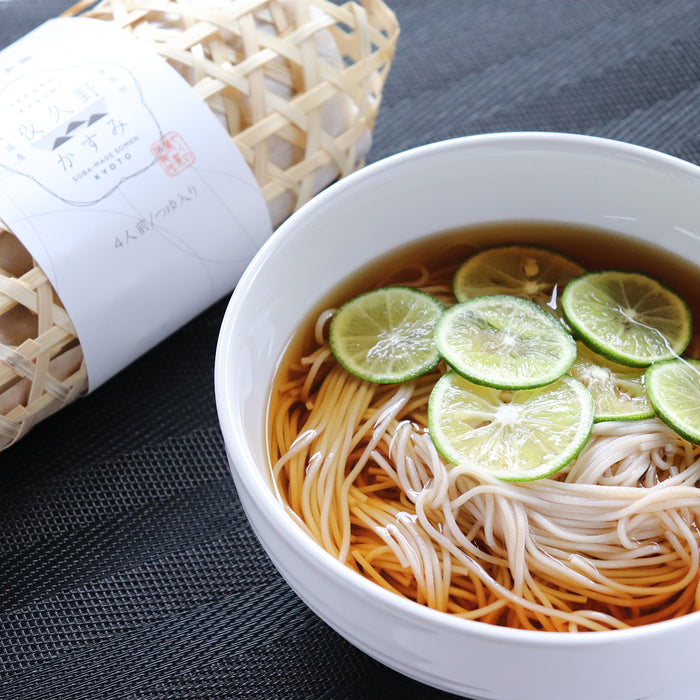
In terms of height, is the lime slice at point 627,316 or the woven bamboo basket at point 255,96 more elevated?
the woven bamboo basket at point 255,96

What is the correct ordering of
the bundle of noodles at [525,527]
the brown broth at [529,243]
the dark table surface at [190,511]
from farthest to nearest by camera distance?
the brown broth at [529,243] → the dark table surface at [190,511] → the bundle of noodles at [525,527]

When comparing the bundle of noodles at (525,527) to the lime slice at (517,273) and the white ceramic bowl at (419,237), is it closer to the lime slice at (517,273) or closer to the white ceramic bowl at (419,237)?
the white ceramic bowl at (419,237)

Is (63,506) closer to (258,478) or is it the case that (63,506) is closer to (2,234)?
(2,234)

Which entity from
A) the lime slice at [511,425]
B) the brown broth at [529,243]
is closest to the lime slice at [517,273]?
the brown broth at [529,243]

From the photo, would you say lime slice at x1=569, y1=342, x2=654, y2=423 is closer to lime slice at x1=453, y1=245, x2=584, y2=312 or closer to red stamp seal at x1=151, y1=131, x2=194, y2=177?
lime slice at x1=453, y1=245, x2=584, y2=312

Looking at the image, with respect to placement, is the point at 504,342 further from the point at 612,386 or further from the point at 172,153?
the point at 172,153

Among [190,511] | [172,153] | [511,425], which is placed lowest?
[190,511]

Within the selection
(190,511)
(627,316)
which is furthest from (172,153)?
(627,316)
